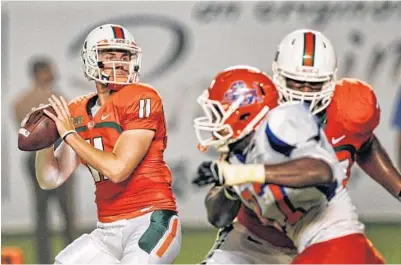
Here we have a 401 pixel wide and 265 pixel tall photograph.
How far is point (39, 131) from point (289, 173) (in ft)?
3.74

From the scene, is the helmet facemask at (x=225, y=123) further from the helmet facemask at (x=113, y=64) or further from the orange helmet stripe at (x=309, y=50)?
the helmet facemask at (x=113, y=64)

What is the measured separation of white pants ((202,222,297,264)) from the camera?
2.99 meters

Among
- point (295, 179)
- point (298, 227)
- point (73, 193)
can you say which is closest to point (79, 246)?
point (298, 227)

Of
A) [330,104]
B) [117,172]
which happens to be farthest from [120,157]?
[330,104]

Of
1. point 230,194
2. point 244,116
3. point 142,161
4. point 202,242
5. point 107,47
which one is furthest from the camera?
point 202,242

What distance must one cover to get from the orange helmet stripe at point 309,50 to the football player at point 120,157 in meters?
0.51

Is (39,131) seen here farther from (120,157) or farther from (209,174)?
(209,174)

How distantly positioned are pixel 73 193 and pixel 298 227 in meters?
2.66

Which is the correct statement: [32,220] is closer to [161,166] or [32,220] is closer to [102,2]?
[102,2]

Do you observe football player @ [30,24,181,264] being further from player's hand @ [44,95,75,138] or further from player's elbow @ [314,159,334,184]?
player's elbow @ [314,159,334,184]

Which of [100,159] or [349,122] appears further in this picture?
[100,159]

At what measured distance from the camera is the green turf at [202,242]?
498 centimetres

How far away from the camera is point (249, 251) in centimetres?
302

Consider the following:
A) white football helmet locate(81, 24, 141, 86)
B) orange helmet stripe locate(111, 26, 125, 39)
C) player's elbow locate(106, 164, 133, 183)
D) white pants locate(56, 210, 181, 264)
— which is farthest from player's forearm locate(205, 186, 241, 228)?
orange helmet stripe locate(111, 26, 125, 39)
